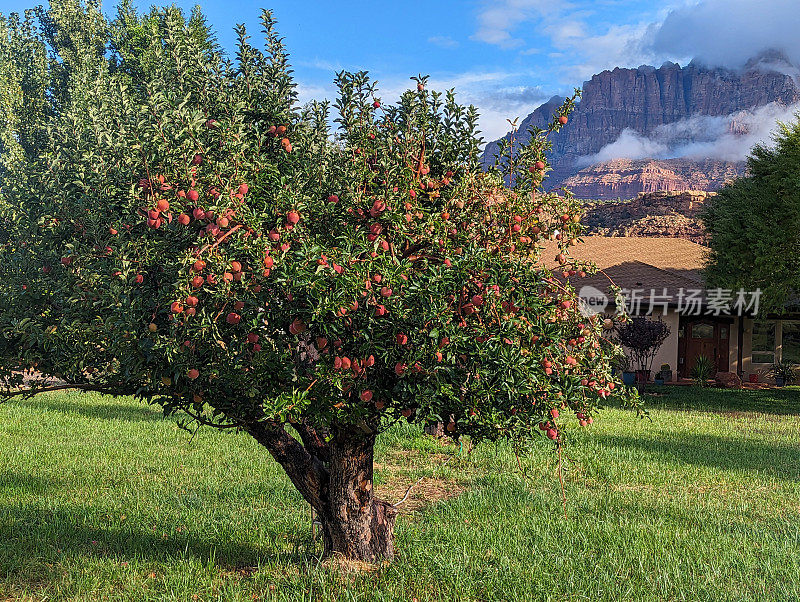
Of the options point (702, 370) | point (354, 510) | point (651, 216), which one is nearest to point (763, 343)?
point (702, 370)

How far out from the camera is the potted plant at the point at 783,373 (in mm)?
27531

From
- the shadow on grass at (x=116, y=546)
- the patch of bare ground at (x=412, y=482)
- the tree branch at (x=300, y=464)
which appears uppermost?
the tree branch at (x=300, y=464)

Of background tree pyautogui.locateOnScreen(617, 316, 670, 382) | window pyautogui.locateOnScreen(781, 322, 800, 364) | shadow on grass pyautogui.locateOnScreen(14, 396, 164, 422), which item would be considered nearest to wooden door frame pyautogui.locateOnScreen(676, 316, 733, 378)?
window pyautogui.locateOnScreen(781, 322, 800, 364)

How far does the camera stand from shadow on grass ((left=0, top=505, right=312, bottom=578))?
6.95 metres

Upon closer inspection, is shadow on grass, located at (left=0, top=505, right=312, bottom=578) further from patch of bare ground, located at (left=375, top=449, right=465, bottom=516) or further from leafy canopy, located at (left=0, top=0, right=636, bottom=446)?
leafy canopy, located at (left=0, top=0, right=636, bottom=446)

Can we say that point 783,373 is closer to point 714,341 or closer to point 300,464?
point 714,341

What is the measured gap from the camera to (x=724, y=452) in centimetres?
1334

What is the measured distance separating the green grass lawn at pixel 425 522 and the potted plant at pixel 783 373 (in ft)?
48.4

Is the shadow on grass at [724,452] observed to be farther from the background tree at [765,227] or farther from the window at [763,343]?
the window at [763,343]

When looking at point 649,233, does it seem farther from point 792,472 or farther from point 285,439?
point 285,439

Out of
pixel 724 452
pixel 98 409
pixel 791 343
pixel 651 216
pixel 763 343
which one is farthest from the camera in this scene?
pixel 651 216

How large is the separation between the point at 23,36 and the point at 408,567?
27151 millimetres

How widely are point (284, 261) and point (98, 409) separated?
15.5 m

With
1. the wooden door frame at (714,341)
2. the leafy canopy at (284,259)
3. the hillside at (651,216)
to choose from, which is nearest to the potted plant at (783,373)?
the wooden door frame at (714,341)
